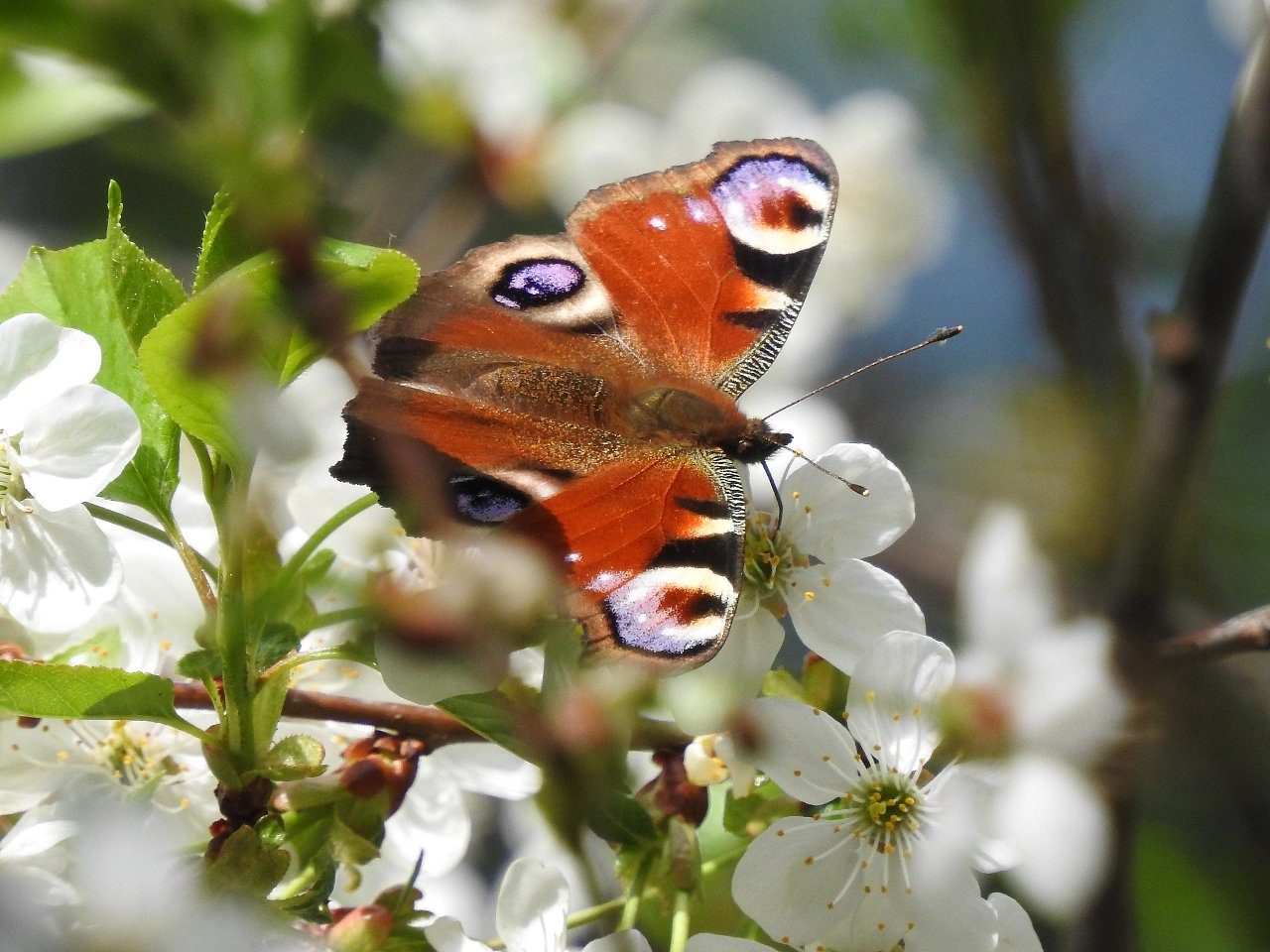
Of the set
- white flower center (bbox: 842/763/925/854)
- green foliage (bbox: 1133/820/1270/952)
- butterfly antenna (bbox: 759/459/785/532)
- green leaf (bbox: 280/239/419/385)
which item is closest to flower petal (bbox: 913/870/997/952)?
white flower center (bbox: 842/763/925/854)

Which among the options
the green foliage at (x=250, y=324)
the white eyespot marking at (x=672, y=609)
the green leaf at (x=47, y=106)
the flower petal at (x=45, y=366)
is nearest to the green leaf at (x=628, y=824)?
the white eyespot marking at (x=672, y=609)

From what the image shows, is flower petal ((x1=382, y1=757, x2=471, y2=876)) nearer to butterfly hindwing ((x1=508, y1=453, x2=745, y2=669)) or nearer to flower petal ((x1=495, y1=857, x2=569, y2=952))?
flower petal ((x1=495, y1=857, x2=569, y2=952))

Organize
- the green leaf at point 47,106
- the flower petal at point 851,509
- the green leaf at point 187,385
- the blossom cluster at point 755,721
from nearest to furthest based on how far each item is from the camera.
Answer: the green leaf at point 187,385 → the blossom cluster at point 755,721 → the flower petal at point 851,509 → the green leaf at point 47,106

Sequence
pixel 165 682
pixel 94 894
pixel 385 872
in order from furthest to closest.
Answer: pixel 385 872 → pixel 165 682 → pixel 94 894

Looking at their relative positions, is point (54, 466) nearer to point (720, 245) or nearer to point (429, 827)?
point (429, 827)

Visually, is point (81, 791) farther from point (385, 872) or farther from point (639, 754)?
point (639, 754)

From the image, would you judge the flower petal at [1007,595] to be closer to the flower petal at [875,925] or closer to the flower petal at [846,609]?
the flower petal at [846,609]

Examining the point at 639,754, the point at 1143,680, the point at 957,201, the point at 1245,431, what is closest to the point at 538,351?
the point at 639,754
